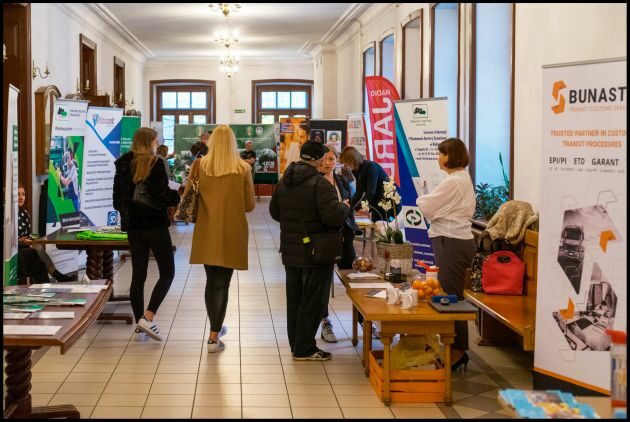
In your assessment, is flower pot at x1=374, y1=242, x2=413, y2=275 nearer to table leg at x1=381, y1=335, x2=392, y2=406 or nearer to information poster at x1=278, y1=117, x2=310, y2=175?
table leg at x1=381, y1=335, x2=392, y2=406

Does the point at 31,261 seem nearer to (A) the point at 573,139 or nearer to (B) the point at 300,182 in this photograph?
(B) the point at 300,182

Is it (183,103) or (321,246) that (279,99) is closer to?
(183,103)

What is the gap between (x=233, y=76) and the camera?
83.8ft

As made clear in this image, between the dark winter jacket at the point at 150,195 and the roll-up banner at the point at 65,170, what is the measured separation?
96.6 inches

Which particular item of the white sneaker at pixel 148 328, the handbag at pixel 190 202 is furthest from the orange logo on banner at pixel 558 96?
the white sneaker at pixel 148 328

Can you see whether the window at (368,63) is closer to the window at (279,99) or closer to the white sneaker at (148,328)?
the window at (279,99)

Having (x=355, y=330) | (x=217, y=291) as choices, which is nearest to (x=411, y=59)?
(x=355, y=330)

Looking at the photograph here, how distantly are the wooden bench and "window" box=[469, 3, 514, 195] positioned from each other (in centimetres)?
228

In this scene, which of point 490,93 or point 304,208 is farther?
point 490,93

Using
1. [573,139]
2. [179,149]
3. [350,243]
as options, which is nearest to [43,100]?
[350,243]

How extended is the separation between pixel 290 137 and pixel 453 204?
14888 millimetres

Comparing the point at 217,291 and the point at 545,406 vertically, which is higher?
the point at 545,406

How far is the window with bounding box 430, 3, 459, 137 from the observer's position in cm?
1040

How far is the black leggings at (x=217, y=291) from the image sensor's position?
6328mm
